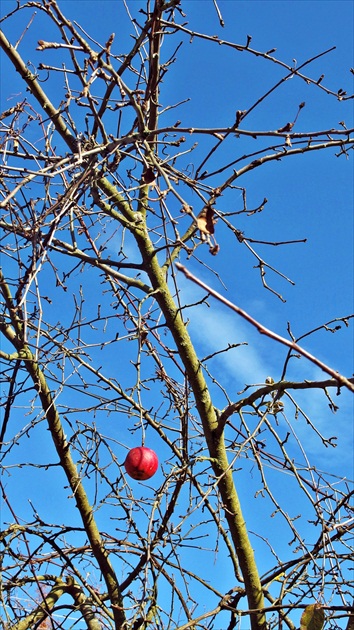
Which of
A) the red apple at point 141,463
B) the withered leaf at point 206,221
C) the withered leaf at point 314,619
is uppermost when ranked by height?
the red apple at point 141,463

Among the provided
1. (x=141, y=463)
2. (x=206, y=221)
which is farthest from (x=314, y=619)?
(x=206, y=221)

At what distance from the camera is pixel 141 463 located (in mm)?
2371

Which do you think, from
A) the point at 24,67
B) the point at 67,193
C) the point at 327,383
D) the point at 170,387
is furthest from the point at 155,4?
the point at 170,387

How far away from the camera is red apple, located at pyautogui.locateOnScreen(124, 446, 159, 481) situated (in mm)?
2373

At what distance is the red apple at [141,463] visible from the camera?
2.37 m

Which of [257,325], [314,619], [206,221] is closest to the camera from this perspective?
[257,325]

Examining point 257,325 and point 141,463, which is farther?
point 141,463

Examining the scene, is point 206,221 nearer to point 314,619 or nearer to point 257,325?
point 257,325

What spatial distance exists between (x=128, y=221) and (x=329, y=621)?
1.63m

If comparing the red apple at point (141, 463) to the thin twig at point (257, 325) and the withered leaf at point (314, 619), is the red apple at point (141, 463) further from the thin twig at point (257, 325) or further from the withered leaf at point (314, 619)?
the thin twig at point (257, 325)

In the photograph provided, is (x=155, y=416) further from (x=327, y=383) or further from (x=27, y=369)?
(x=327, y=383)

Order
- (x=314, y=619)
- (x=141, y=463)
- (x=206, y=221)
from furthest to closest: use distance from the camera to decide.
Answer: (x=141, y=463)
(x=314, y=619)
(x=206, y=221)

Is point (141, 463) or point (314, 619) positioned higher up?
point (141, 463)

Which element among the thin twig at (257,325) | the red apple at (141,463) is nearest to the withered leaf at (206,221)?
the thin twig at (257,325)
